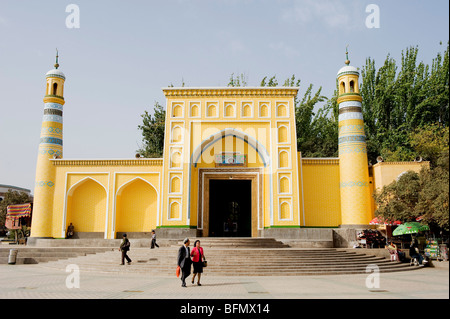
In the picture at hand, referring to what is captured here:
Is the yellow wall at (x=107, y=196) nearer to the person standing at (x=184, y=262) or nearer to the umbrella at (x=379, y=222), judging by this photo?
the umbrella at (x=379, y=222)

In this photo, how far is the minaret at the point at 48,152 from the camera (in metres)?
18.3

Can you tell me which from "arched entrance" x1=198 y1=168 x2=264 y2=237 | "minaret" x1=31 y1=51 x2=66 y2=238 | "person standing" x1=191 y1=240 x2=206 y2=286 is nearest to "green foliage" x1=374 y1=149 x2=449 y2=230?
"arched entrance" x1=198 y1=168 x2=264 y2=237

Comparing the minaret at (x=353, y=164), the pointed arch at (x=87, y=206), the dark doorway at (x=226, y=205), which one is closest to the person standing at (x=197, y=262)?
the minaret at (x=353, y=164)

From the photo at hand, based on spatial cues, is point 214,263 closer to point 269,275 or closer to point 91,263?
point 269,275

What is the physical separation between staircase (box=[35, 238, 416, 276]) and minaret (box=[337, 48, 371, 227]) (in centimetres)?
289

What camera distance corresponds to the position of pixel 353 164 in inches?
690

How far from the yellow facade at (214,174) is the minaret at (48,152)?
0.05 meters

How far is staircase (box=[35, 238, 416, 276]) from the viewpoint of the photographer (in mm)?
11625

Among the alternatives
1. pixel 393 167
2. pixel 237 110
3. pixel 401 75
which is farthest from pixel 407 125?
pixel 237 110

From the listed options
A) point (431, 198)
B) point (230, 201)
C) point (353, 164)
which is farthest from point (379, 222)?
point (230, 201)

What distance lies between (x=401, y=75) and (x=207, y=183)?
1553cm

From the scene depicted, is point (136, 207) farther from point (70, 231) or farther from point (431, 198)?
point (431, 198)

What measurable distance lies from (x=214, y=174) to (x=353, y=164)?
6.17 metres

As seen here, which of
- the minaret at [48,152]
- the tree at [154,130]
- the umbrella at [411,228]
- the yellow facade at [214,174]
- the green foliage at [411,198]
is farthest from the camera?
the tree at [154,130]
